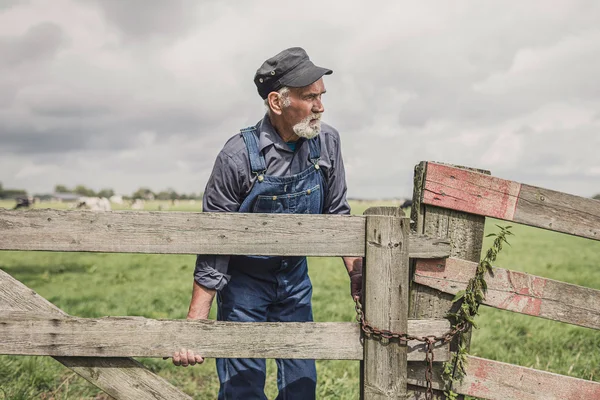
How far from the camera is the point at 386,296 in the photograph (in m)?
2.72

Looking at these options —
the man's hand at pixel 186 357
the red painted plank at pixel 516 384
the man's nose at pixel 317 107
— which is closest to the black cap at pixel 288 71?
the man's nose at pixel 317 107

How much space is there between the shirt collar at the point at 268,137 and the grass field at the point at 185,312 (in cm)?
260

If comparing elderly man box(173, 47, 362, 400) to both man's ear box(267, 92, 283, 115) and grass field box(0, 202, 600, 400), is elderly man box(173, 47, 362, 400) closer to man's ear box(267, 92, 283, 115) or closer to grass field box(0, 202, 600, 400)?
man's ear box(267, 92, 283, 115)

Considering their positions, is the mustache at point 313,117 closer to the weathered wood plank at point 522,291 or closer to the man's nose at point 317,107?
the man's nose at point 317,107

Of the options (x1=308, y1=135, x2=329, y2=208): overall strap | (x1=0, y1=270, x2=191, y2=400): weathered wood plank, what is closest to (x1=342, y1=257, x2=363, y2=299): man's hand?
(x1=308, y1=135, x2=329, y2=208): overall strap

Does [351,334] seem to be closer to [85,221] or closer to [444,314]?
[444,314]

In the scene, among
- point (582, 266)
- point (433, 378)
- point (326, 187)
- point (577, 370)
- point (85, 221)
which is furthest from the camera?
point (582, 266)

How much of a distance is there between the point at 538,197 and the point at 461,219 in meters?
0.44

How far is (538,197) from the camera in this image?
9.21 ft

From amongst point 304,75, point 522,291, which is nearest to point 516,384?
point 522,291

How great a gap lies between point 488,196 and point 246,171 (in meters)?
1.40

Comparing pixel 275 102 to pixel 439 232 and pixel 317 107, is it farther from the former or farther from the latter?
pixel 439 232

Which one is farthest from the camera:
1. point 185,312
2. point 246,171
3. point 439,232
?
point 185,312

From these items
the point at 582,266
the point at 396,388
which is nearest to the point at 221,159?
the point at 396,388
